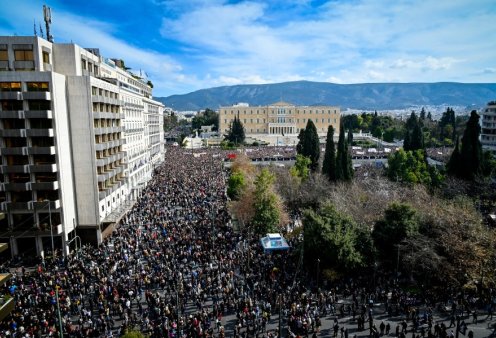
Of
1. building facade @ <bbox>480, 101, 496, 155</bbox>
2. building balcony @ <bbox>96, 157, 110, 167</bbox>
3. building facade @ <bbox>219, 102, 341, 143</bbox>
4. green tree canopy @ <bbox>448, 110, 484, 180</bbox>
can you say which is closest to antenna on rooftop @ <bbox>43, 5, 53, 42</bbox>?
building balcony @ <bbox>96, 157, 110, 167</bbox>

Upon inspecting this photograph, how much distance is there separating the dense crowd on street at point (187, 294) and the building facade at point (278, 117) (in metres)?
103

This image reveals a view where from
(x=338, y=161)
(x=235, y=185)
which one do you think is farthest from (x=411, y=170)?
(x=235, y=185)

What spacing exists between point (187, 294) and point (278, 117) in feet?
374

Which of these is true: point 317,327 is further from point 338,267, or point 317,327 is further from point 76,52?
point 76,52

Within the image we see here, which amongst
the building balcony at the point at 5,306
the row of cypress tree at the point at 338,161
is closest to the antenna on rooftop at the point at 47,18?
the building balcony at the point at 5,306

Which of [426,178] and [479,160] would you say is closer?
[479,160]

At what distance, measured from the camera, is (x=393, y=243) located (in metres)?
23.5

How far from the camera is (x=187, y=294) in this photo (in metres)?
20.3

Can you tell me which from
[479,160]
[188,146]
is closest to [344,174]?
[479,160]

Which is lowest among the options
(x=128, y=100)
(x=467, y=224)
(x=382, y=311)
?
(x=382, y=311)

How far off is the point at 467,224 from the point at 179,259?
18.5 meters

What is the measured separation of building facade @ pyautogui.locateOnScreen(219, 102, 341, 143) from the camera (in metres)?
130

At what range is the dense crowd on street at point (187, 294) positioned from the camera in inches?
672

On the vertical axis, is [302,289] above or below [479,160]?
below
